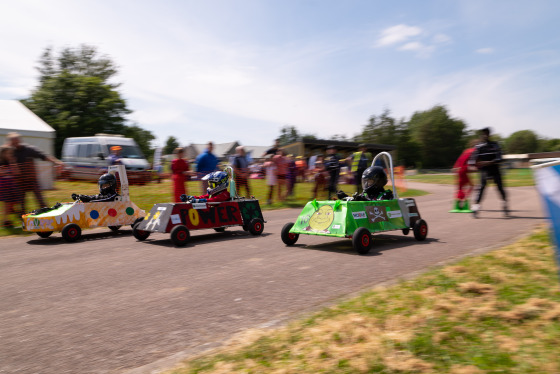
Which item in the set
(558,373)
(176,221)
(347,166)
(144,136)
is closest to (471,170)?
(347,166)

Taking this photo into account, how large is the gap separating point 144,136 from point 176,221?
46730 mm

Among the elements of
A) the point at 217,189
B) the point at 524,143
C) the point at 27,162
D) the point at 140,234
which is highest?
the point at 524,143

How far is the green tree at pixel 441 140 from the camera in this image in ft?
307

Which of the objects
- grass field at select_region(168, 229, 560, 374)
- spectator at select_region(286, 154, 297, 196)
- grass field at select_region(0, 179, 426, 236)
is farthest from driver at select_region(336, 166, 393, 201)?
spectator at select_region(286, 154, 297, 196)

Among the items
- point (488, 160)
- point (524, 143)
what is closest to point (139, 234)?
point (488, 160)

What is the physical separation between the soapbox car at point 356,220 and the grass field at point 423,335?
7.65ft

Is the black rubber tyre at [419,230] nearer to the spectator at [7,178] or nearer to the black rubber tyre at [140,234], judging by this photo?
the black rubber tyre at [140,234]

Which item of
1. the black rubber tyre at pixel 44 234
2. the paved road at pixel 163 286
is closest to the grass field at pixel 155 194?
the black rubber tyre at pixel 44 234

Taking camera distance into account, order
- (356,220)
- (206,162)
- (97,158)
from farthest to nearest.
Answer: (97,158), (206,162), (356,220)

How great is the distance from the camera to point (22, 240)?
975 centimetres

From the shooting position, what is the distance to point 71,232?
9344 mm

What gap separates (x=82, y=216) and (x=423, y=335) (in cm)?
826

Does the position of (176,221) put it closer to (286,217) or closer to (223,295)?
(223,295)

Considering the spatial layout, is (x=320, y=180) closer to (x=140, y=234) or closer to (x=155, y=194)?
(x=155, y=194)
